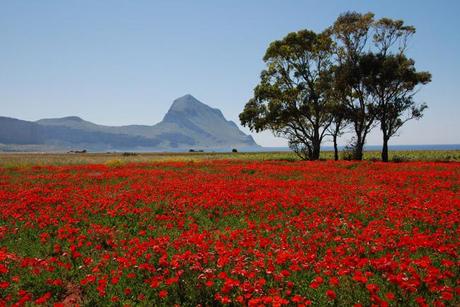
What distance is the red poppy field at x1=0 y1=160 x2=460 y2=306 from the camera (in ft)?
20.7

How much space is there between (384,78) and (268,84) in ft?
52.1

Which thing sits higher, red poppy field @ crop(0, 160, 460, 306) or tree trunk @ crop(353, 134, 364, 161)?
tree trunk @ crop(353, 134, 364, 161)

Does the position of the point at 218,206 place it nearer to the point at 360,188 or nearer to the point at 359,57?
the point at 360,188

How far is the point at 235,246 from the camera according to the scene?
890 centimetres

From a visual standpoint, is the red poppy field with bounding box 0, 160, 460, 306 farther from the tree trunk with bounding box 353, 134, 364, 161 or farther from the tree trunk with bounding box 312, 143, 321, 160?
the tree trunk with bounding box 312, 143, 321, 160

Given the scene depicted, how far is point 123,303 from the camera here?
6.25 m

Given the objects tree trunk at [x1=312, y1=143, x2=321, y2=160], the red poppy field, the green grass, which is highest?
tree trunk at [x1=312, y1=143, x2=321, y2=160]

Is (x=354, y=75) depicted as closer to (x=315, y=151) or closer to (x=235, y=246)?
(x=315, y=151)

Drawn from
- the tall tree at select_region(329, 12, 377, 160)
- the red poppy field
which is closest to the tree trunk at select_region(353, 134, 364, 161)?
the tall tree at select_region(329, 12, 377, 160)

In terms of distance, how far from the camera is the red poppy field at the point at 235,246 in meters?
6.30

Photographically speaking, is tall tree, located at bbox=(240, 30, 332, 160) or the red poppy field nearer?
the red poppy field

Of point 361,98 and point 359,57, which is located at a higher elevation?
point 359,57

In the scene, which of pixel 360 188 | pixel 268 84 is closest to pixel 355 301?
pixel 360 188

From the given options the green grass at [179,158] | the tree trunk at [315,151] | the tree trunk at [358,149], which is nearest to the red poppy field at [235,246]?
the tree trunk at [358,149]
